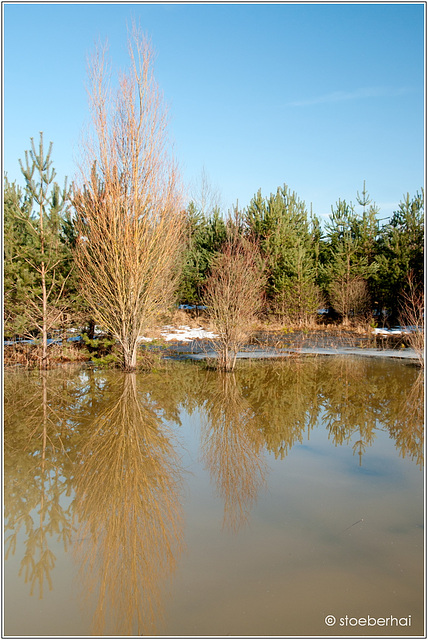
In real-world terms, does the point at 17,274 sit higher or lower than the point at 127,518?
higher

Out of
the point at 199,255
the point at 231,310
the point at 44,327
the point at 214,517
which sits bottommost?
the point at 214,517

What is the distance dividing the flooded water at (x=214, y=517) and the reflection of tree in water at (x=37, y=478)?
21 millimetres

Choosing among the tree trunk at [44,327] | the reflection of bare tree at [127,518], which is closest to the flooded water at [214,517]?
the reflection of bare tree at [127,518]

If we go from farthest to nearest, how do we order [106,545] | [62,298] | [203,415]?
[62,298]
[203,415]
[106,545]

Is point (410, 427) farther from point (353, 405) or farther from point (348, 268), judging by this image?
point (348, 268)

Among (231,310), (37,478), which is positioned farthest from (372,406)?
(37,478)

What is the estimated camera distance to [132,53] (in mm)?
12477

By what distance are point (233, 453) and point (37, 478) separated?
2.45 meters

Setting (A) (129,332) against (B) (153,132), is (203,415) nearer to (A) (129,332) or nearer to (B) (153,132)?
(A) (129,332)

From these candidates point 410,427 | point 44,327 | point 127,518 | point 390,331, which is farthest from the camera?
point 390,331

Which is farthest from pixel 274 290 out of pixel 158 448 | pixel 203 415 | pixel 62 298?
pixel 158 448

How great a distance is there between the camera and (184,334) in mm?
22172

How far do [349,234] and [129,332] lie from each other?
16492 mm

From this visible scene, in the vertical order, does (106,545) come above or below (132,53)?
below
